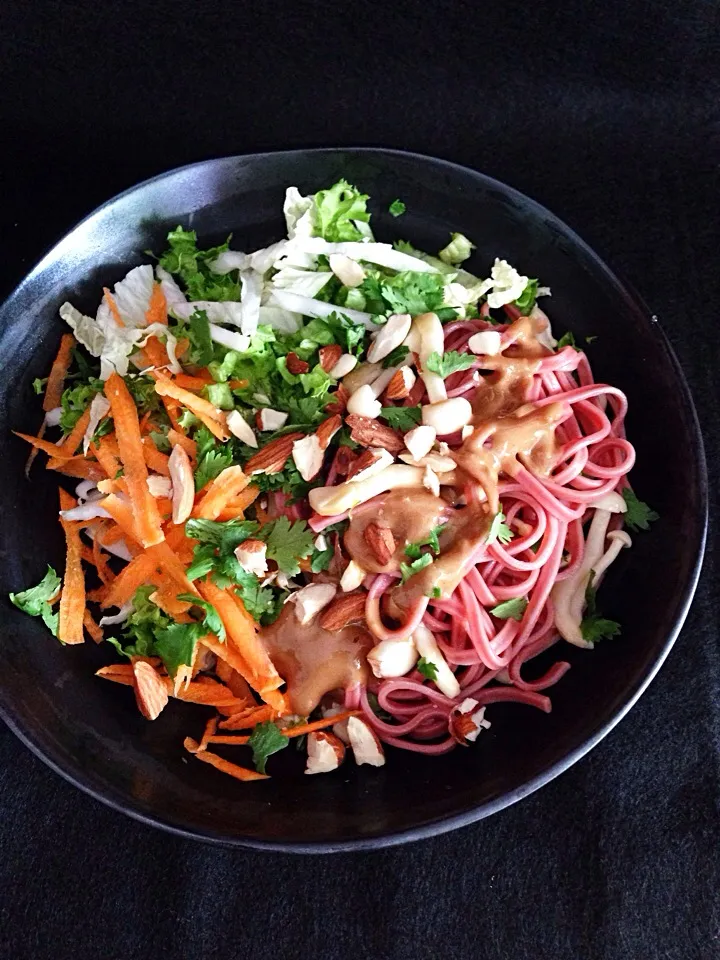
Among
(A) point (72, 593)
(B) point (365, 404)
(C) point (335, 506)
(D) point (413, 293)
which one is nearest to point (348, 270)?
(D) point (413, 293)

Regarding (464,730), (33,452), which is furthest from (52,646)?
(464,730)

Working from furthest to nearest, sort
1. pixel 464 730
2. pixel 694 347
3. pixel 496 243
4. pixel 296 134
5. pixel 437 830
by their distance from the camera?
pixel 296 134 < pixel 694 347 < pixel 496 243 < pixel 464 730 < pixel 437 830

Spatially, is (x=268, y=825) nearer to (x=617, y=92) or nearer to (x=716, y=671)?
(x=716, y=671)

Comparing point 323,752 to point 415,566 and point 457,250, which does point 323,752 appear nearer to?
point 415,566

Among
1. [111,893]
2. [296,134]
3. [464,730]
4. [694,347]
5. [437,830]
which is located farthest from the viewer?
[296,134]

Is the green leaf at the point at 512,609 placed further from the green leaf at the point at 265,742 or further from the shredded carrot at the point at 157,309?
the shredded carrot at the point at 157,309

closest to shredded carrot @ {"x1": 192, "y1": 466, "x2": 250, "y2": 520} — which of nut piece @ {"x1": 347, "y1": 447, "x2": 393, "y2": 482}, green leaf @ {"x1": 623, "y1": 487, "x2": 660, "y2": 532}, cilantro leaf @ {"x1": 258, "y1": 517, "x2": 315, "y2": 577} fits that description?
cilantro leaf @ {"x1": 258, "y1": 517, "x2": 315, "y2": 577}
